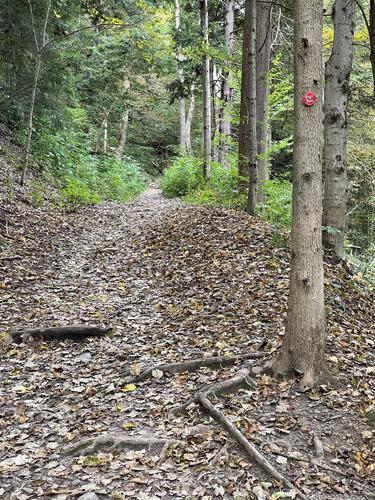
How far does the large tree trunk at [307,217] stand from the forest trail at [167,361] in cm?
38

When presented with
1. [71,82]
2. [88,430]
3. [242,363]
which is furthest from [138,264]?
[71,82]

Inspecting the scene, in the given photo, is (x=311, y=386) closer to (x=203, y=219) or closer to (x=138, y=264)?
(x=138, y=264)

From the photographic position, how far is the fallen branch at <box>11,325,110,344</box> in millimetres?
6162

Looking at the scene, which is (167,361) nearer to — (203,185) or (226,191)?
(226,191)

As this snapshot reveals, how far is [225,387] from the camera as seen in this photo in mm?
4691

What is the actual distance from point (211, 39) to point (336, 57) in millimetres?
10077

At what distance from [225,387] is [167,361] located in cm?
107

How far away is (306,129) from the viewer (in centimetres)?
429

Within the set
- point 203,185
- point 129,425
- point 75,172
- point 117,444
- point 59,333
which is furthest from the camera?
point 75,172

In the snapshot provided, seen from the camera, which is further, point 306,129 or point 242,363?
point 242,363

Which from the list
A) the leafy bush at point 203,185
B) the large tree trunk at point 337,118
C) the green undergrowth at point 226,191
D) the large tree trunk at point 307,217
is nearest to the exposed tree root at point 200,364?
the large tree trunk at point 307,217

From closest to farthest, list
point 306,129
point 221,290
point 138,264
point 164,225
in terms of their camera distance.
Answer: point 306,129
point 221,290
point 138,264
point 164,225

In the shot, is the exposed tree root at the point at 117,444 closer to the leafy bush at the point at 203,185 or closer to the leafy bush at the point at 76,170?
the leafy bush at the point at 203,185

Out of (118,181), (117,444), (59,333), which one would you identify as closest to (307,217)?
(117,444)
